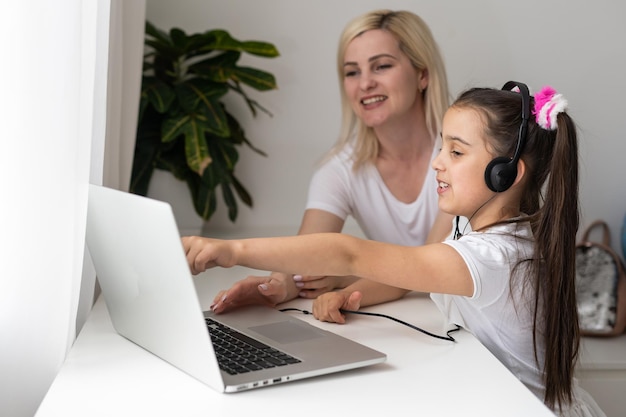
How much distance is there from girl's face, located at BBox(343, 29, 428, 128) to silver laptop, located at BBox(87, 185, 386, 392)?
0.80 metres

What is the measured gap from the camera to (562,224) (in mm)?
1280

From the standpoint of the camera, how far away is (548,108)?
4.24 feet

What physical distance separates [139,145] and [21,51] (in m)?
1.28

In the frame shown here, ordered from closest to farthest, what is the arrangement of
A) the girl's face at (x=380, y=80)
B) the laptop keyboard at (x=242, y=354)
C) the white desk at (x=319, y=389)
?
the white desk at (x=319, y=389) → the laptop keyboard at (x=242, y=354) → the girl's face at (x=380, y=80)


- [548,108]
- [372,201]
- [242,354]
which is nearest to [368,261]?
[242,354]

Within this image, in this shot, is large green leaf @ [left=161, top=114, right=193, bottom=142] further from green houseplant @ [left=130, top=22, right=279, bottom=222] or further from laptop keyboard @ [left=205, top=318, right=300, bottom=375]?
laptop keyboard @ [left=205, top=318, right=300, bottom=375]

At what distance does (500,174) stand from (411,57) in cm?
73

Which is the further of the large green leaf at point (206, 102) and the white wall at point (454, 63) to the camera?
the white wall at point (454, 63)

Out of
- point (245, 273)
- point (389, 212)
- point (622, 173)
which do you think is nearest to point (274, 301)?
point (245, 273)

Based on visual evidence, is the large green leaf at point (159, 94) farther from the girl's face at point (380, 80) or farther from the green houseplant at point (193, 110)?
the girl's face at point (380, 80)

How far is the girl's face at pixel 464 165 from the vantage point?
133cm

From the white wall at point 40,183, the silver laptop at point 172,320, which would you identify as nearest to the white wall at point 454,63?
the silver laptop at point 172,320

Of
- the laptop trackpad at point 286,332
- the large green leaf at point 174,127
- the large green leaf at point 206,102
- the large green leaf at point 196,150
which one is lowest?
the laptop trackpad at point 286,332

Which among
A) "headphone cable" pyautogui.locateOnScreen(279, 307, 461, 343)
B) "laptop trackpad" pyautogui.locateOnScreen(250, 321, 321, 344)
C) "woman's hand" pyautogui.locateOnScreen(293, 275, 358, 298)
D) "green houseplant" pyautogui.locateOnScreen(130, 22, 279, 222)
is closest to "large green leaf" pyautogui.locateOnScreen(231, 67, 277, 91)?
"green houseplant" pyautogui.locateOnScreen(130, 22, 279, 222)
